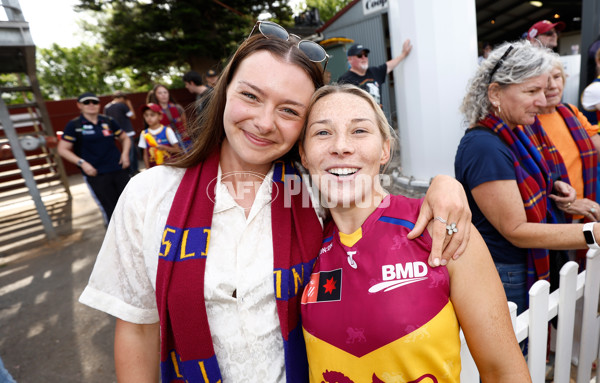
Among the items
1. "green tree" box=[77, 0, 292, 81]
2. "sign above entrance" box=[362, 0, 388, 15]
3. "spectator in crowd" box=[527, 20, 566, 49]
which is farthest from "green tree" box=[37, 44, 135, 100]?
"spectator in crowd" box=[527, 20, 566, 49]

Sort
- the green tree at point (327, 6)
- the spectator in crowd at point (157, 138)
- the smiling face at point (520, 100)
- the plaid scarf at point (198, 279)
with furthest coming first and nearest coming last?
the green tree at point (327, 6) → the spectator in crowd at point (157, 138) → the smiling face at point (520, 100) → the plaid scarf at point (198, 279)

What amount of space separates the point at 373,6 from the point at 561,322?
38.1ft

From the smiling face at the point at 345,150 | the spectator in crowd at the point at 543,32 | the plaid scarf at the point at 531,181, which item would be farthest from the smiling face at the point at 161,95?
the spectator in crowd at the point at 543,32

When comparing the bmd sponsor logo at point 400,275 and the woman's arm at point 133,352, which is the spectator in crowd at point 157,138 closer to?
the woman's arm at point 133,352

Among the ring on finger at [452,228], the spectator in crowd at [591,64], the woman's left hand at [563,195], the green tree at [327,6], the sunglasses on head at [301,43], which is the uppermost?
the green tree at [327,6]

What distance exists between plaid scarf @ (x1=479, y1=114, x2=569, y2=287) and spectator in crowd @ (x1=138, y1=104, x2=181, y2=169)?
424cm

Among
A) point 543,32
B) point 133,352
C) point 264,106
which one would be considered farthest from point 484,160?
point 543,32

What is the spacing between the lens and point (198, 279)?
3.84 ft

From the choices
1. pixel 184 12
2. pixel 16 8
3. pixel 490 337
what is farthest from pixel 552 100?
pixel 184 12

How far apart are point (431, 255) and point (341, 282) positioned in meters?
0.31

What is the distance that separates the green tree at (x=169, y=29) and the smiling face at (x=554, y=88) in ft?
48.9

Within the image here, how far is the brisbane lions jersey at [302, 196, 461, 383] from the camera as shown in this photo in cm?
101

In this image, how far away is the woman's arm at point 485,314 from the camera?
3.40 ft

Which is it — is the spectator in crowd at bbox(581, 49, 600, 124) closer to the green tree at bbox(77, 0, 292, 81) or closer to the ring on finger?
the ring on finger
